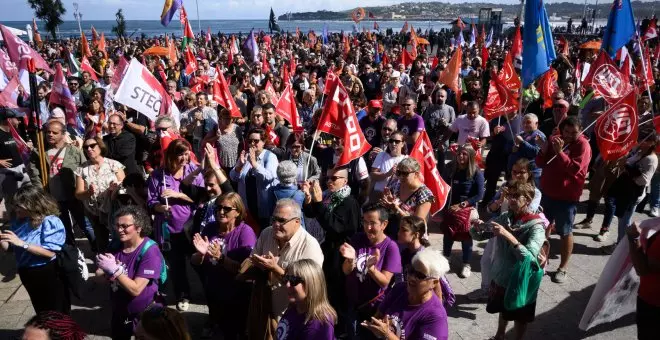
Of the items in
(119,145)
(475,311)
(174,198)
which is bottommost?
(475,311)

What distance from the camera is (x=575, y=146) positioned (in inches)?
212

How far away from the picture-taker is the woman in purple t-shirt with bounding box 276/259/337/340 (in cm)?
281

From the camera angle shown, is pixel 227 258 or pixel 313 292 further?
pixel 227 258

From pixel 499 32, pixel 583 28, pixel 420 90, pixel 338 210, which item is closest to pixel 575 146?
pixel 338 210

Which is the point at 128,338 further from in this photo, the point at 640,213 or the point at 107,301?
the point at 640,213

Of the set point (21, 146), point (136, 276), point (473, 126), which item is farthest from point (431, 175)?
point (21, 146)

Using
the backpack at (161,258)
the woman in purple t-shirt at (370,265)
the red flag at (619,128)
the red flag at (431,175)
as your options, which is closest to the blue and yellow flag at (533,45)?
the red flag at (619,128)

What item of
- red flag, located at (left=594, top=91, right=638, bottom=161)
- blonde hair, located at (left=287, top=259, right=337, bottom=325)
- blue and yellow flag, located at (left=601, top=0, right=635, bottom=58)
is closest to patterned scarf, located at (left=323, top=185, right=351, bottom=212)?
blonde hair, located at (left=287, top=259, right=337, bottom=325)

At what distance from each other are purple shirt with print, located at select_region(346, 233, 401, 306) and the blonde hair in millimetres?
659

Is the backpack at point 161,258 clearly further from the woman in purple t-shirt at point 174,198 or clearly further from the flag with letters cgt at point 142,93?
the flag with letters cgt at point 142,93

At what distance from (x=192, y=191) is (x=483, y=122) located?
4614mm

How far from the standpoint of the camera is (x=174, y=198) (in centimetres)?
457

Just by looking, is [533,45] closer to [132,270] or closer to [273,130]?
[273,130]

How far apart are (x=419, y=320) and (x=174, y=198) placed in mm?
2755
